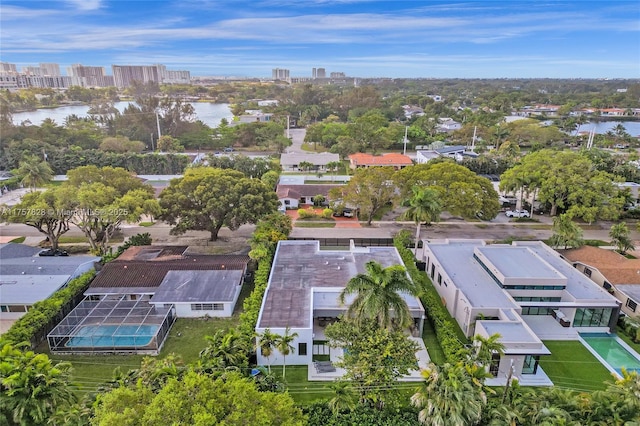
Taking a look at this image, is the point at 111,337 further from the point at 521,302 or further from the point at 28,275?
the point at 521,302

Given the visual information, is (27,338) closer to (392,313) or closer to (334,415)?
(334,415)

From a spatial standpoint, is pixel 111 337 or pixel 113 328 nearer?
pixel 111 337

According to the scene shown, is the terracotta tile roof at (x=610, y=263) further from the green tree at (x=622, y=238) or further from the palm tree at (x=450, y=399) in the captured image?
the palm tree at (x=450, y=399)

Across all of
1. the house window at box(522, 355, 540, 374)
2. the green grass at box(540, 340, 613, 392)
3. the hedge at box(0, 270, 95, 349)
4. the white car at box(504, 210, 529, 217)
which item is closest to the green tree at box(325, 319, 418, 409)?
the house window at box(522, 355, 540, 374)

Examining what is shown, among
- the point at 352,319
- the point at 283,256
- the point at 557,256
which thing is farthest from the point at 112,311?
the point at 557,256

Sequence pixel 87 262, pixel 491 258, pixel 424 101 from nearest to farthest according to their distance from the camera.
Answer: pixel 491 258 → pixel 87 262 → pixel 424 101

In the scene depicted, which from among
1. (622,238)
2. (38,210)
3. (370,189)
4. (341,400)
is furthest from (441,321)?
(38,210)

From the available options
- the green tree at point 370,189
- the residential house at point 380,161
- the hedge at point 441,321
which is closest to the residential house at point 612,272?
the hedge at point 441,321
